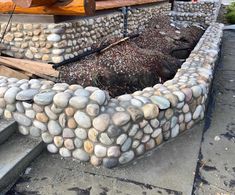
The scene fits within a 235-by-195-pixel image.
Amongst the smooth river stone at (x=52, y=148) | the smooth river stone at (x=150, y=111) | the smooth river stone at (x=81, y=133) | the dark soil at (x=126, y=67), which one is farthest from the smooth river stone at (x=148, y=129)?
the dark soil at (x=126, y=67)

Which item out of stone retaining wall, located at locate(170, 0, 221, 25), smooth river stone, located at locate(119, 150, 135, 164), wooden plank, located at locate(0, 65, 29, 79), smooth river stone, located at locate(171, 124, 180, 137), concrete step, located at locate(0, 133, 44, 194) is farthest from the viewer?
stone retaining wall, located at locate(170, 0, 221, 25)

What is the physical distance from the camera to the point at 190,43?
7.65 metres

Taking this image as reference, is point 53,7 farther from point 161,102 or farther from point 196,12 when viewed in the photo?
point 196,12

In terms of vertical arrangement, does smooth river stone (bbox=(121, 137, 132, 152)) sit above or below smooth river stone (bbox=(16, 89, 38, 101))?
below

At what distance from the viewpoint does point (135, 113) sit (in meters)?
3.15

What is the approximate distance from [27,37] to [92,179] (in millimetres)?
3095

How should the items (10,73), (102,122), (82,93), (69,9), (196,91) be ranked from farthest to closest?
1. (10,73)
2. (69,9)
3. (196,91)
4. (82,93)
5. (102,122)

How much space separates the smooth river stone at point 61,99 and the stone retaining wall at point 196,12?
9.40 m

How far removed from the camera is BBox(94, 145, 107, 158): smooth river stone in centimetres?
318

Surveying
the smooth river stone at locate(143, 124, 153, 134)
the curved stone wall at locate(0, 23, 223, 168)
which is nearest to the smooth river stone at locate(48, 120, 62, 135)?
the curved stone wall at locate(0, 23, 223, 168)

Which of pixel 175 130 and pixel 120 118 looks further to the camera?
pixel 175 130

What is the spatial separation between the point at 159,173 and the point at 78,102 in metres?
1.24

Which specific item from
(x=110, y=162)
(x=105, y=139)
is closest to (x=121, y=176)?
(x=110, y=162)

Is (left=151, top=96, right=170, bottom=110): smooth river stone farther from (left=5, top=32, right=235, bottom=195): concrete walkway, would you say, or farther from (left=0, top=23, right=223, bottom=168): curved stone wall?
(left=5, top=32, right=235, bottom=195): concrete walkway
